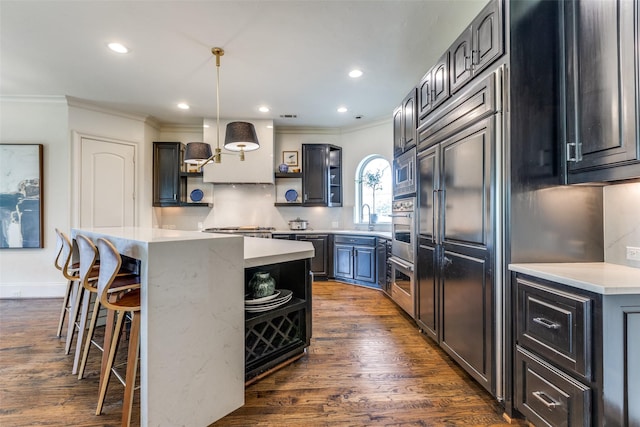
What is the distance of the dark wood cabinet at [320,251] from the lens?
503cm

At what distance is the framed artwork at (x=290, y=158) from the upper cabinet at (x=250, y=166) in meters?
0.47

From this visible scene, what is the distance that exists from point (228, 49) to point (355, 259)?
3412mm

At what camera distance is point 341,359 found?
235 cm

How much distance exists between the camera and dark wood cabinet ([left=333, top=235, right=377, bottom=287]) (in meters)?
4.55

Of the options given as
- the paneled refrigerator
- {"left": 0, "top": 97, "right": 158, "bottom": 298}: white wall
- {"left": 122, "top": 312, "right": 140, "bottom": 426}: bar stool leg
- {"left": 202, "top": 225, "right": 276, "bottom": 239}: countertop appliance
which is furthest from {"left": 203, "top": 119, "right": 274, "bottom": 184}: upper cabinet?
{"left": 122, "top": 312, "right": 140, "bottom": 426}: bar stool leg

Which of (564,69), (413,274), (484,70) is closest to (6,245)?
(413,274)

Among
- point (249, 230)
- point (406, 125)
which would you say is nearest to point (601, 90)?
point (406, 125)

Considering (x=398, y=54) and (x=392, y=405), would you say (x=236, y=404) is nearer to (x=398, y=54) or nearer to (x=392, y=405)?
(x=392, y=405)

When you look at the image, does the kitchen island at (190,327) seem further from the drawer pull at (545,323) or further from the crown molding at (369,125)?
the crown molding at (369,125)

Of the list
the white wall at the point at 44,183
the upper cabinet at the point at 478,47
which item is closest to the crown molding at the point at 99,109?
the white wall at the point at 44,183

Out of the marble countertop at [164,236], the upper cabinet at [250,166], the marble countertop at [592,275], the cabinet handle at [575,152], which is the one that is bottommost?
the marble countertop at [592,275]

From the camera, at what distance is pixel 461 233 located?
6.63 feet

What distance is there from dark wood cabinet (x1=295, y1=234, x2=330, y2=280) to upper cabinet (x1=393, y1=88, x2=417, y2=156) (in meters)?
2.18

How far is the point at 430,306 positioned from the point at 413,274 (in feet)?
1.37
